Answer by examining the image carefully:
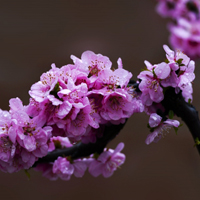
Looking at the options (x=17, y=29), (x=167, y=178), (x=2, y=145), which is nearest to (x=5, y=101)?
(x=17, y=29)

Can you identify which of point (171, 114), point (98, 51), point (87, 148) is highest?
point (171, 114)

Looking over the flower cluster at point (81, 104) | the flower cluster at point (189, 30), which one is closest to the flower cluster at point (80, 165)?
the flower cluster at point (81, 104)

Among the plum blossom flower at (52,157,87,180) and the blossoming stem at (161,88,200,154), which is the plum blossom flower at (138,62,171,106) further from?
the plum blossom flower at (52,157,87,180)

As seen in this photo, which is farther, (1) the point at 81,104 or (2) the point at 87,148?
(2) the point at 87,148

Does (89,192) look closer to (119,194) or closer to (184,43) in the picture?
(119,194)

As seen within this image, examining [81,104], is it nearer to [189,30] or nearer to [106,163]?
[106,163]

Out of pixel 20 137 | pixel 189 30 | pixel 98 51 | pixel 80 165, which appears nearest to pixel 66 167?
pixel 80 165

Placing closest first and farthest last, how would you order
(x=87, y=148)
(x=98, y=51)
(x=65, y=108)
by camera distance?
(x=65, y=108), (x=87, y=148), (x=98, y=51)

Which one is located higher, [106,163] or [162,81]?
[162,81]
